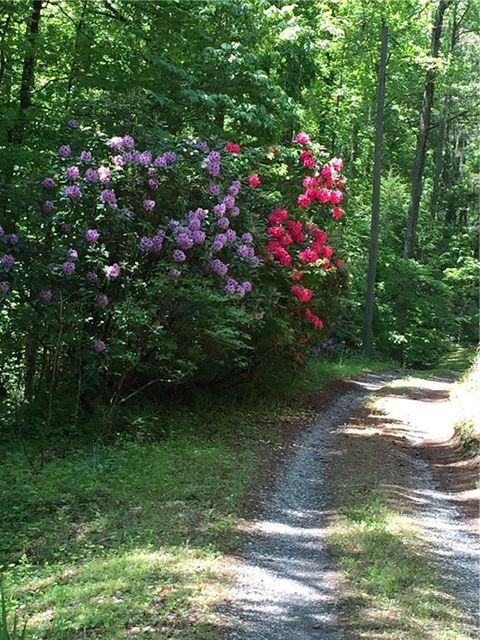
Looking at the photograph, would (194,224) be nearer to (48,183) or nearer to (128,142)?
(128,142)

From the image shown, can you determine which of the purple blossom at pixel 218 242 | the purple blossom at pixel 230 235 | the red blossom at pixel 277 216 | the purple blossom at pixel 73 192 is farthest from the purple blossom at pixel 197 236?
the red blossom at pixel 277 216

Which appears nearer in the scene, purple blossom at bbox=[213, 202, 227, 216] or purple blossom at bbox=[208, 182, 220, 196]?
purple blossom at bbox=[213, 202, 227, 216]

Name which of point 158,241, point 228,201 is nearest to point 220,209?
point 228,201

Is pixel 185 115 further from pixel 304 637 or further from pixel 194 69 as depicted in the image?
pixel 304 637

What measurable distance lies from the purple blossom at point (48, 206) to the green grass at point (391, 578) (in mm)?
4696

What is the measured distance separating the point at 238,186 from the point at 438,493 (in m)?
4.52

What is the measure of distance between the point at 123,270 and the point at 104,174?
1.13 m

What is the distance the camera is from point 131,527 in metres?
5.62

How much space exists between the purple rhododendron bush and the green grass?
3.13m

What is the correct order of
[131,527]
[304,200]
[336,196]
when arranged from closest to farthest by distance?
1. [131,527]
2. [304,200]
3. [336,196]

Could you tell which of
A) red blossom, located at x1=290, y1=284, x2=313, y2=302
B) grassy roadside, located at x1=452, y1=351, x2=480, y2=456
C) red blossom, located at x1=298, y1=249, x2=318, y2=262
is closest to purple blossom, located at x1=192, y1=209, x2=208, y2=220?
red blossom, located at x1=290, y1=284, x2=313, y2=302

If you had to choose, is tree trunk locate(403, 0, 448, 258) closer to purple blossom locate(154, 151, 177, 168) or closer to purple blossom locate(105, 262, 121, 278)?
purple blossom locate(154, 151, 177, 168)

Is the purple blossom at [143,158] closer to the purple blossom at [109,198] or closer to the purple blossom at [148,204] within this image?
the purple blossom at [148,204]

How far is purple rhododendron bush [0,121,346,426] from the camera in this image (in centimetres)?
779
